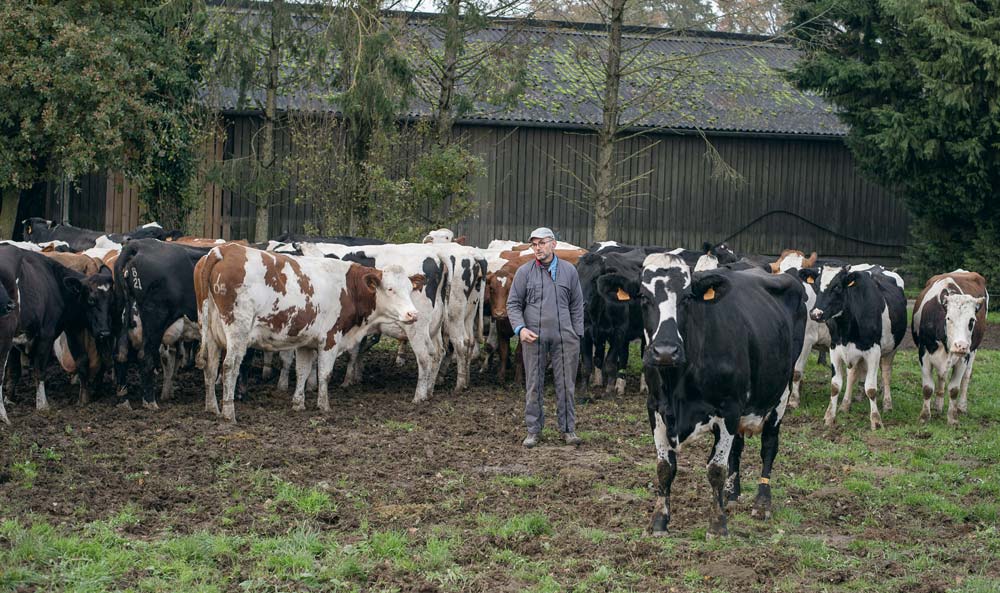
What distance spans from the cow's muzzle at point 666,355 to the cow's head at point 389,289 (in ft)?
21.5

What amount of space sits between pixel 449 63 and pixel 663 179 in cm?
946

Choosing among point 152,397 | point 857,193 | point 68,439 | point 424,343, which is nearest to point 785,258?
point 424,343

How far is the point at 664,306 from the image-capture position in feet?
26.1

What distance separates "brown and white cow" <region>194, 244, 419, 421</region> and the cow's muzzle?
5.89 m

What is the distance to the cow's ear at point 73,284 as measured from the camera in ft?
42.1

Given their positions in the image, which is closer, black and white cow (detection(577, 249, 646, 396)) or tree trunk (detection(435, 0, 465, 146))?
black and white cow (detection(577, 249, 646, 396))

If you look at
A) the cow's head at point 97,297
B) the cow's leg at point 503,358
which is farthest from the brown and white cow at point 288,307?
the cow's leg at point 503,358

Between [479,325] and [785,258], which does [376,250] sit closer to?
[479,325]

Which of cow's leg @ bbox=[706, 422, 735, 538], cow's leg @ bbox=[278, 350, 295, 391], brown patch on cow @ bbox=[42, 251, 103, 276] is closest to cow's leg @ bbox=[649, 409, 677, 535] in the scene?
→ cow's leg @ bbox=[706, 422, 735, 538]

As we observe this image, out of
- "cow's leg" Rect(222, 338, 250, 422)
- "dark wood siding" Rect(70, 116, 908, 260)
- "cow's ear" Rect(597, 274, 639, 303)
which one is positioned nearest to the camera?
"cow's ear" Rect(597, 274, 639, 303)

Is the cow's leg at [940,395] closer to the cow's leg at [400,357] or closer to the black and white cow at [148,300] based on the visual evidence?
the cow's leg at [400,357]

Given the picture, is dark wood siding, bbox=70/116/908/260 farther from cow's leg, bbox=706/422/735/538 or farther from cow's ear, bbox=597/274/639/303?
cow's leg, bbox=706/422/735/538

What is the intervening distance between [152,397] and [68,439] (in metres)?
2.20

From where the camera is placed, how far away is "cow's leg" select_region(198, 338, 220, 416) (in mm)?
12555
